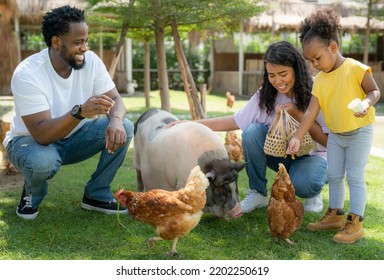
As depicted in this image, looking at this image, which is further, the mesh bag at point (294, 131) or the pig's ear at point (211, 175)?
the mesh bag at point (294, 131)

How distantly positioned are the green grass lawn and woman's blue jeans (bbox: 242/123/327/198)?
0.94 feet

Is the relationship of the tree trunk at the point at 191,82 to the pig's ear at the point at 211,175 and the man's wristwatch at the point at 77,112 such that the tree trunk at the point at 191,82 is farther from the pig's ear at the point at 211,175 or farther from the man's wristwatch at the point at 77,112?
the man's wristwatch at the point at 77,112

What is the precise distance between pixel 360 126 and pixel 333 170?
0.42 metres

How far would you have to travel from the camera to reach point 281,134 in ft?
13.8

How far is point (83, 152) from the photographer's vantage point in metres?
4.51

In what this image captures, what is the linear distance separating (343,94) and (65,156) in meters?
2.38

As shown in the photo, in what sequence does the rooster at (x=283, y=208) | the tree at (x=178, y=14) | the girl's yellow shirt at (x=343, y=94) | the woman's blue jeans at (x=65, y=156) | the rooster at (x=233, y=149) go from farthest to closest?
the tree at (x=178, y=14) < the rooster at (x=233, y=149) < the woman's blue jeans at (x=65, y=156) < the girl's yellow shirt at (x=343, y=94) < the rooster at (x=283, y=208)

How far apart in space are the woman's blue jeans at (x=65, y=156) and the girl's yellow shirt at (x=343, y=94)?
1700 millimetres

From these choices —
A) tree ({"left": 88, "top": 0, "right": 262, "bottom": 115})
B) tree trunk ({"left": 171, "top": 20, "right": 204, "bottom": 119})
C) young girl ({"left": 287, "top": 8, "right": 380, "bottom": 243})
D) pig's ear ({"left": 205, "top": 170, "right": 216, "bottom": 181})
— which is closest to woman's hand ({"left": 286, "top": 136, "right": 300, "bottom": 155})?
young girl ({"left": 287, "top": 8, "right": 380, "bottom": 243})

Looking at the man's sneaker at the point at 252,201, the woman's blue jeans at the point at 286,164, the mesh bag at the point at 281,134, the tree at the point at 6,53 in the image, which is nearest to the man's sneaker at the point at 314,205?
the woman's blue jeans at the point at 286,164

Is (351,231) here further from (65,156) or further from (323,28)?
(65,156)

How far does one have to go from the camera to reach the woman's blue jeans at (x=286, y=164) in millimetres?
4297

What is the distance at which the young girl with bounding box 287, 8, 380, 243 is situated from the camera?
12.5 ft
